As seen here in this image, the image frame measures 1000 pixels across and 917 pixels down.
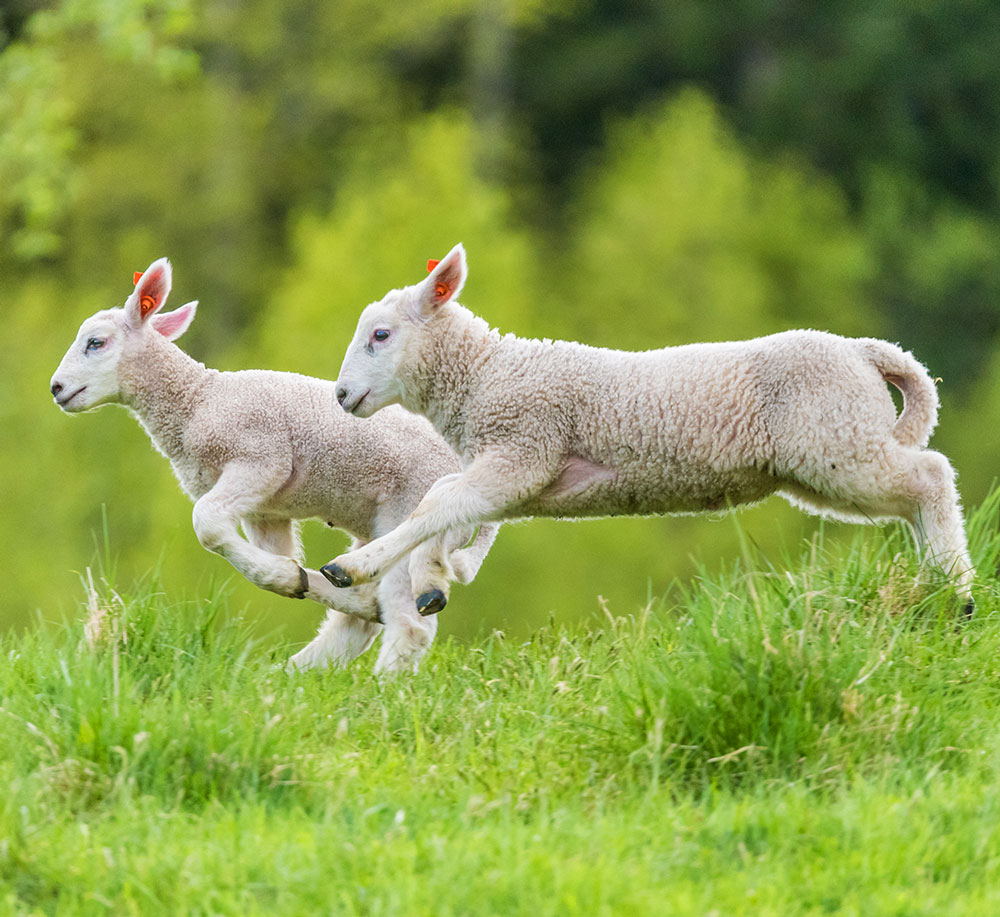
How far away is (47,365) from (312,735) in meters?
18.2

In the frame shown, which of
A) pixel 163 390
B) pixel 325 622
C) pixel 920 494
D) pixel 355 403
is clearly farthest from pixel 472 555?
pixel 920 494

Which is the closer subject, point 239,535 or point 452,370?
point 452,370

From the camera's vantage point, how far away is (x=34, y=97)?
13711 millimetres

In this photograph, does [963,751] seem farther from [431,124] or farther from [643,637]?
[431,124]

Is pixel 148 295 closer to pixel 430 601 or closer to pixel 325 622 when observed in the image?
pixel 325 622

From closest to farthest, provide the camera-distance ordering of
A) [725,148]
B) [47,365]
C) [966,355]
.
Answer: [47,365], [725,148], [966,355]

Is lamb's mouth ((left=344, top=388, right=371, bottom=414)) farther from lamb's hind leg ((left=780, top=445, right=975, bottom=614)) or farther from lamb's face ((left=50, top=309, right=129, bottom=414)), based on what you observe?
lamb's hind leg ((left=780, top=445, right=975, bottom=614))

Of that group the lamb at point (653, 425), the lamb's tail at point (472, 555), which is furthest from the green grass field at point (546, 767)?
the lamb's tail at point (472, 555)

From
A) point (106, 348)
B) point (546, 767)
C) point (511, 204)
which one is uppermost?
point (511, 204)

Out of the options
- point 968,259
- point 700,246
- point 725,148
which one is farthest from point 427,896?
point 968,259

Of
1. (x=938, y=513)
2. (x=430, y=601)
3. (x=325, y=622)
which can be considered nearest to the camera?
(x=938, y=513)

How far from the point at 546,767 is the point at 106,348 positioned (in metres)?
2.84

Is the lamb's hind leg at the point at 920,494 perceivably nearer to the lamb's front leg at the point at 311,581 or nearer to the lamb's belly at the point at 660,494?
the lamb's belly at the point at 660,494

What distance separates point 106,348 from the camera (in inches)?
237
